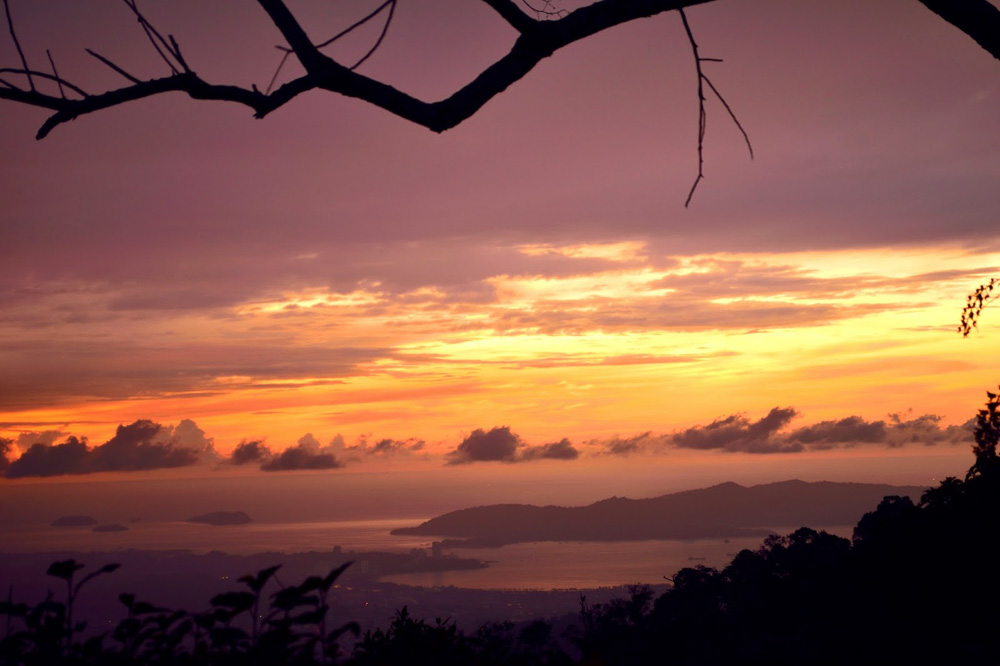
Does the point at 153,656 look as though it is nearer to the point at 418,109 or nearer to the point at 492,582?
the point at 418,109

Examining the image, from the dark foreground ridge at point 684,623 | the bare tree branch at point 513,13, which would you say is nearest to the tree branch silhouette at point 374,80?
the bare tree branch at point 513,13

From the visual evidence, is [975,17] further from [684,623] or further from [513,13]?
[684,623]

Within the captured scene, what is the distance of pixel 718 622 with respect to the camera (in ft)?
55.6

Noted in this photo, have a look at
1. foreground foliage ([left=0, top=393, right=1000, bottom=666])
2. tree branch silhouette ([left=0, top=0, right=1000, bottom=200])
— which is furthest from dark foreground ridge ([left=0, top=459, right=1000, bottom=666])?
tree branch silhouette ([left=0, top=0, right=1000, bottom=200])

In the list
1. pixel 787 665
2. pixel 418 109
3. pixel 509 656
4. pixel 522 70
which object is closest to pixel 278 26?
pixel 418 109

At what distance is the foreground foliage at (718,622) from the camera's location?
2.60m

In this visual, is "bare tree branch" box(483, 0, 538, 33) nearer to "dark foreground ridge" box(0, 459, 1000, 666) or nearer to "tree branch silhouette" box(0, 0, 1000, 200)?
"tree branch silhouette" box(0, 0, 1000, 200)

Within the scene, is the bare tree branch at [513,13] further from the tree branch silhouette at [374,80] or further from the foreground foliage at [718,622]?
the foreground foliage at [718,622]

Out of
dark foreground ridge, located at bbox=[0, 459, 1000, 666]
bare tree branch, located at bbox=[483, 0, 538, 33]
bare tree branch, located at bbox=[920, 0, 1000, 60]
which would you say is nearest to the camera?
dark foreground ridge, located at bbox=[0, 459, 1000, 666]

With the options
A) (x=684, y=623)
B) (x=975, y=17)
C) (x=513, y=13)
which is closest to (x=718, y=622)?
(x=684, y=623)

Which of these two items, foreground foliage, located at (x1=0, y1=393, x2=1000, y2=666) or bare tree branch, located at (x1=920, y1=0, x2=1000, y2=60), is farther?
bare tree branch, located at (x1=920, y1=0, x2=1000, y2=60)

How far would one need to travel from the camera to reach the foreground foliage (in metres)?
2.60

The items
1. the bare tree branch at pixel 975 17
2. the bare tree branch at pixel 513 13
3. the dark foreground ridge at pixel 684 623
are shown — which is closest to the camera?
the dark foreground ridge at pixel 684 623

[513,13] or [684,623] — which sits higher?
[513,13]
